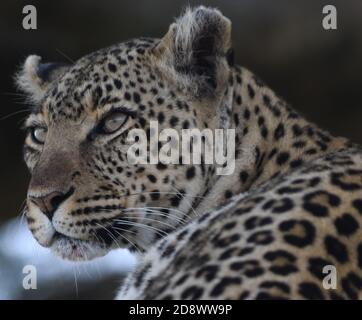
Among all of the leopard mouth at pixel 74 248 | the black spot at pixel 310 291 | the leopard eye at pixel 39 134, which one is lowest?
the leopard mouth at pixel 74 248

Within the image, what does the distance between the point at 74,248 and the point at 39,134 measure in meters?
Result: 0.82

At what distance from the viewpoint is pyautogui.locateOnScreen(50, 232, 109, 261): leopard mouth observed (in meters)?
5.19

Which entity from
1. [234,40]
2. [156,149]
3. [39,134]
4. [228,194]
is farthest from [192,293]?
[234,40]

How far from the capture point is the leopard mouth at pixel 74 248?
5.19 meters

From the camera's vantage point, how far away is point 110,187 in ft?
17.3

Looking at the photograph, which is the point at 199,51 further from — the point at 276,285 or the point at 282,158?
the point at 276,285

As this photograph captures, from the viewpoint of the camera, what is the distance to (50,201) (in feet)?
17.0

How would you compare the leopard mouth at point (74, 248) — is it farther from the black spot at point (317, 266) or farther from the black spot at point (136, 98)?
the black spot at point (317, 266)

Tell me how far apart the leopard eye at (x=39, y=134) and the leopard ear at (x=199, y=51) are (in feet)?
2.43

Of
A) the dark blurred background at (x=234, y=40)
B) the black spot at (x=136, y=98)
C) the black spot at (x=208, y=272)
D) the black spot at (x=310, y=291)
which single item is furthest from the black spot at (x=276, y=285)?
the dark blurred background at (x=234, y=40)

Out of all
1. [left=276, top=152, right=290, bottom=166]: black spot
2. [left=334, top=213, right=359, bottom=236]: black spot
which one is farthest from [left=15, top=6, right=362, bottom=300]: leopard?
[left=334, top=213, right=359, bottom=236]: black spot
